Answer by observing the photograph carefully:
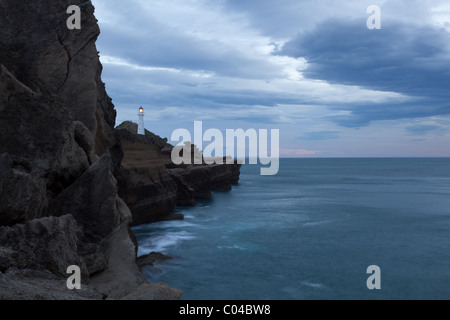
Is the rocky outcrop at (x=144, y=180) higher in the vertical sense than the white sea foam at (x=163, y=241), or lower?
higher

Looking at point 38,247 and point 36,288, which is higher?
point 38,247

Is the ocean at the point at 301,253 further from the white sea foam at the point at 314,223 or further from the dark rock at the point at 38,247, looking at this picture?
the dark rock at the point at 38,247

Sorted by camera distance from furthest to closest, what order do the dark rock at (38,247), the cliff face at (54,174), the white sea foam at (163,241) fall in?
the white sea foam at (163,241) → the cliff face at (54,174) → the dark rock at (38,247)

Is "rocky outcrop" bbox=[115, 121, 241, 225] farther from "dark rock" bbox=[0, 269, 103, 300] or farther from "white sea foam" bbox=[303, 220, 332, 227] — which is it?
"dark rock" bbox=[0, 269, 103, 300]

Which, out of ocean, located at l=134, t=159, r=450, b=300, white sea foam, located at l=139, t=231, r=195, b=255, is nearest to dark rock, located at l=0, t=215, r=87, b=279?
ocean, located at l=134, t=159, r=450, b=300

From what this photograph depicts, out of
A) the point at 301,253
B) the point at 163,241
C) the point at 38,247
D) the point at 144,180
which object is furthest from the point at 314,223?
the point at 38,247

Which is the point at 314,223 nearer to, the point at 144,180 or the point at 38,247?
the point at 144,180

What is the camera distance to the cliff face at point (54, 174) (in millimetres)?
7512

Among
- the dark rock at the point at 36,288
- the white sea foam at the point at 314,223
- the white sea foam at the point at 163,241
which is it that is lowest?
the white sea foam at the point at 314,223

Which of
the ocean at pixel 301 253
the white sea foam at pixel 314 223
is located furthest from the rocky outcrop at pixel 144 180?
the white sea foam at pixel 314 223

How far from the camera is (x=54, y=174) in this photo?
10984 mm

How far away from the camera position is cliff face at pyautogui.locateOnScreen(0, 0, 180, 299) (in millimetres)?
7512

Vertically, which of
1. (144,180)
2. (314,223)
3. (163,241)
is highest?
(144,180)

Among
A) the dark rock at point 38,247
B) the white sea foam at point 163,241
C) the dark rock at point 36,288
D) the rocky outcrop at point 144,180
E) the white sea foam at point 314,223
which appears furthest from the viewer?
the white sea foam at point 314,223
